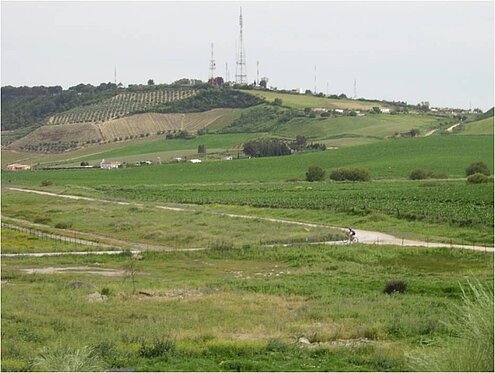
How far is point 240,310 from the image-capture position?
25.7 m

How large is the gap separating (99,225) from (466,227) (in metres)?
30.1

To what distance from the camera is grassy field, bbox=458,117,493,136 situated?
138750 mm

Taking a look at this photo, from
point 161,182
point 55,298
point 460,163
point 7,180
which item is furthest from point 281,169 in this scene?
point 55,298

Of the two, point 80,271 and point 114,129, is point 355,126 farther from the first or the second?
point 80,271

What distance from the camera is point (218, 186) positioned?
331 feet

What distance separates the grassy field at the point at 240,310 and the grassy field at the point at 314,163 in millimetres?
68314

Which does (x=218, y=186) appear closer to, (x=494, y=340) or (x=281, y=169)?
(x=281, y=169)

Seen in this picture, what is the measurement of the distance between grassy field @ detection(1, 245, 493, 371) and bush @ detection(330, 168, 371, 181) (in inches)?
2305

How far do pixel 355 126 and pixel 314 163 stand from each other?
4622 cm

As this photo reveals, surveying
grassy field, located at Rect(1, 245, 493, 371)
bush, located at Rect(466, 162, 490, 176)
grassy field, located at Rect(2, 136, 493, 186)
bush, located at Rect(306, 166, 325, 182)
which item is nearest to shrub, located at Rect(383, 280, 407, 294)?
grassy field, located at Rect(1, 245, 493, 371)

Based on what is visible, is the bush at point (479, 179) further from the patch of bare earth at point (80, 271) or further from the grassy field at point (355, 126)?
the grassy field at point (355, 126)

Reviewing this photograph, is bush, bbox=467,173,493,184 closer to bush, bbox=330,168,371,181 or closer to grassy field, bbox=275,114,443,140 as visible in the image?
bush, bbox=330,168,371,181

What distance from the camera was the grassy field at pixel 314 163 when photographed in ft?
365

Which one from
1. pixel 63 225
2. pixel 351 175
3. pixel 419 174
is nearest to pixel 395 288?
pixel 63 225
